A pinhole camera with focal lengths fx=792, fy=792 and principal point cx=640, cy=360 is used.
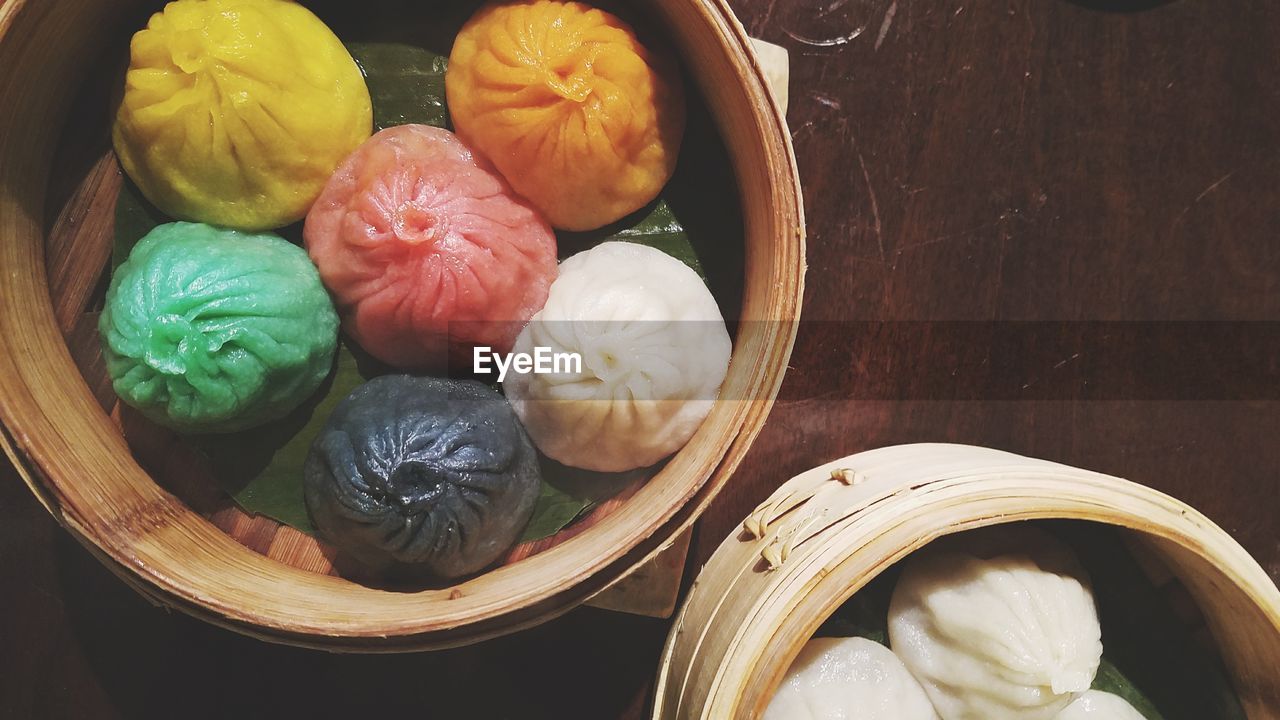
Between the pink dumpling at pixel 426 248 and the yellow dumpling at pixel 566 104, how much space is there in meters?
0.07

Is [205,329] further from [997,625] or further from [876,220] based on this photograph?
[997,625]

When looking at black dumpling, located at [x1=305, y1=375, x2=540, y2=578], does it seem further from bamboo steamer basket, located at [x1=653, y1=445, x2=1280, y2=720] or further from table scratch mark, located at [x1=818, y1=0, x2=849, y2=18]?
table scratch mark, located at [x1=818, y1=0, x2=849, y2=18]

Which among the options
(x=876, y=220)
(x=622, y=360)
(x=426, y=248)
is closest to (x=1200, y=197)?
(x=876, y=220)

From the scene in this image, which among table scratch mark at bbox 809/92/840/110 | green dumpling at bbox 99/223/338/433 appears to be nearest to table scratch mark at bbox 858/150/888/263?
table scratch mark at bbox 809/92/840/110

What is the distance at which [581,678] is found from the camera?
5.33 feet

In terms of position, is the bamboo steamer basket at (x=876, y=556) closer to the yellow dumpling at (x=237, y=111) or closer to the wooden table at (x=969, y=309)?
the wooden table at (x=969, y=309)

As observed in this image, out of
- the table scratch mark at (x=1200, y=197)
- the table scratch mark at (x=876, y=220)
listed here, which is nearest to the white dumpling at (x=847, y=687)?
the table scratch mark at (x=876, y=220)

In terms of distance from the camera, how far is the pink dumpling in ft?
4.25

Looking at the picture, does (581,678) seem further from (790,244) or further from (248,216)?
(248,216)

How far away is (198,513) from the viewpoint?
4.57ft

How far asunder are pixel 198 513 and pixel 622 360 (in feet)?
2.64

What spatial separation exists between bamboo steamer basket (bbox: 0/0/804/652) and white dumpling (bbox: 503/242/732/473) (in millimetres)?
53

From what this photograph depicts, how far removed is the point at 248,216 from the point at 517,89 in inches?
20.4

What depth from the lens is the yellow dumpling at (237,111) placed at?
1.26 m
